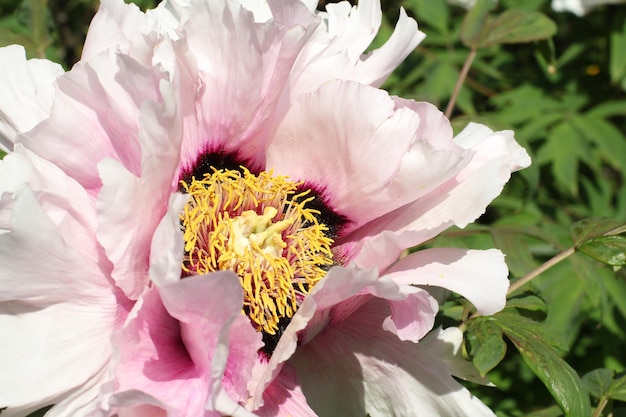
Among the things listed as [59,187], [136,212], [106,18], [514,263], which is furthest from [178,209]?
[514,263]

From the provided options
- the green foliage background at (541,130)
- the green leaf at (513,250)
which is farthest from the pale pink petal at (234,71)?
the green leaf at (513,250)

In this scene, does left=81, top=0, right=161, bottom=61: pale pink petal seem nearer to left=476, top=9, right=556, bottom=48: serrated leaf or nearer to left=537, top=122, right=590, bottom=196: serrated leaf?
left=476, top=9, right=556, bottom=48: serrated leaf

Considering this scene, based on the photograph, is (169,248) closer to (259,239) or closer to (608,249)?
(259,239)

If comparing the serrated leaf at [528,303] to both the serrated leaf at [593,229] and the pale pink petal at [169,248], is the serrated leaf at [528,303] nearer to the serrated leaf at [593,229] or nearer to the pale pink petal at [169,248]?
the serrated leaf at [593,229]

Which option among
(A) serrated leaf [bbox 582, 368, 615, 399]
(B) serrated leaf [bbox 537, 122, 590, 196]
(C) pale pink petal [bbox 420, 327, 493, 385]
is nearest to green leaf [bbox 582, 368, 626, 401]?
(A) serrated leaf [bbox 582, 368, 615, 399]

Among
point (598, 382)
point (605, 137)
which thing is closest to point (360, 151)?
point (598, 382)

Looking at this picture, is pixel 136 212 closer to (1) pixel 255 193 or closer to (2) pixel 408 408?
(1) pixel 255 193
